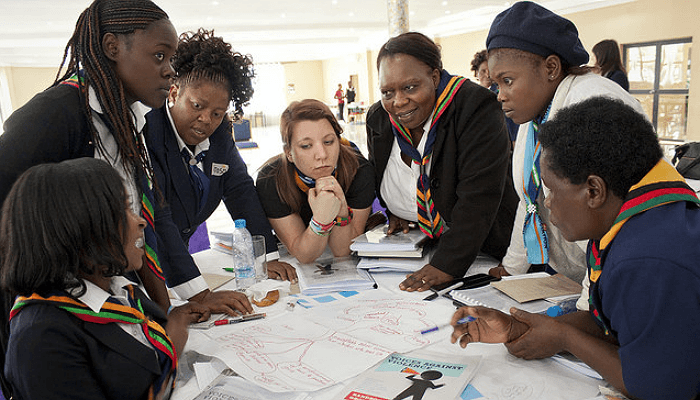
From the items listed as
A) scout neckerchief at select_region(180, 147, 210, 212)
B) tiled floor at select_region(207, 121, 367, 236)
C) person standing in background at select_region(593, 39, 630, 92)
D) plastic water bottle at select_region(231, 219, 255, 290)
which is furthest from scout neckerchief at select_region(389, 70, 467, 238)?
person standing in background at select_region(593, 39, 630, 92)

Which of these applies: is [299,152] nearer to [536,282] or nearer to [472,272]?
[472,272]

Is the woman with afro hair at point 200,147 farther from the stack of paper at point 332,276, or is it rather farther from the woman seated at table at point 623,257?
the woman seated at table at point 623,257

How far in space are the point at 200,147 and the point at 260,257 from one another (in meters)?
0.50

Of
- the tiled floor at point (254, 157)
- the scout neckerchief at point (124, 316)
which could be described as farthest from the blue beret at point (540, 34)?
the tiled floor at point (254, 157)

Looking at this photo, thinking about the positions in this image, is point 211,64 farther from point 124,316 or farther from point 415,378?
point 415,378

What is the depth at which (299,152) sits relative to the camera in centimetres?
206

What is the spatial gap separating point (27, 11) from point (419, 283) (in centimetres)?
1189

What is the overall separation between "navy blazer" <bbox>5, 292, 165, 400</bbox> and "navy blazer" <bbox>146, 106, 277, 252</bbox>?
0.83 meters

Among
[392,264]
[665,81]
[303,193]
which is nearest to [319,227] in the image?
[303,193]

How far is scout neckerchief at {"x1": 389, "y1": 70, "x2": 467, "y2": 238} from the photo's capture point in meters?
1.91

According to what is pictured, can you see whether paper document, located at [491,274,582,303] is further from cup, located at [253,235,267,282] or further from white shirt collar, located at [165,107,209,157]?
white shirt collar, located at [165,107,209,157]

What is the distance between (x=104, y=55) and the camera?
4.53ft

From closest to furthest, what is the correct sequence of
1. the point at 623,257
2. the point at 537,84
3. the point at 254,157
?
1. the point at 623,257
2. the point at 537,84
3. the point at 254,157

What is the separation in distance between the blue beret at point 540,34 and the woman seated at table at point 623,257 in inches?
19.5
